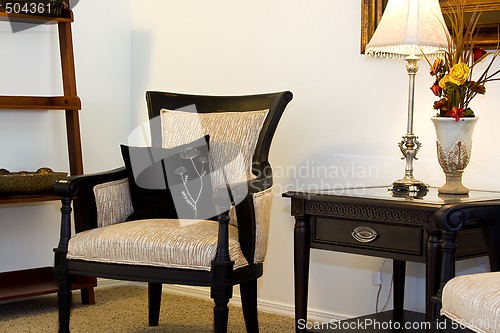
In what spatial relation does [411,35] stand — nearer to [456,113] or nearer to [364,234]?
[456,113]

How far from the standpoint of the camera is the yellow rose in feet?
7.78

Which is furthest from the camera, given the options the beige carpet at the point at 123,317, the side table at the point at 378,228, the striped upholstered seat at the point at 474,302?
the beige carpet at the point at 123,317

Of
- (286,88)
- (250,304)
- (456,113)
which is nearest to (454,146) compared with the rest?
(456,113)

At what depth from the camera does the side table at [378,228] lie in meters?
2.22

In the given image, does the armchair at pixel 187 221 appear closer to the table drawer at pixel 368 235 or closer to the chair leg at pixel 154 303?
the chair leg at pixel 154 303

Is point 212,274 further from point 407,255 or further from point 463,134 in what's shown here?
point 463,134

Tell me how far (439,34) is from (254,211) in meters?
0.82

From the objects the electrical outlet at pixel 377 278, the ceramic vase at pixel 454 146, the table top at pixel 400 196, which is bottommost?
the electrical outlet at pixel 377 278

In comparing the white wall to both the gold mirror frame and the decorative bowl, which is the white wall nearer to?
the gold mirror frame

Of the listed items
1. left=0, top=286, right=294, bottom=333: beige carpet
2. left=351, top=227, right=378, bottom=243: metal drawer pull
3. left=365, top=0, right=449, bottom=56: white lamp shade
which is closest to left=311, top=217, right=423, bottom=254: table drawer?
left=351, top=227, right=378, bottom=243: metal drawer pull

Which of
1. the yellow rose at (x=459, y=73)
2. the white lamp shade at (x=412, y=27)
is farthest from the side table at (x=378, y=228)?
the white lamp shade at (x=412, y=27)

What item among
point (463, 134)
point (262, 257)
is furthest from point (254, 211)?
point (463, 134)

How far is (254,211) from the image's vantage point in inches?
100

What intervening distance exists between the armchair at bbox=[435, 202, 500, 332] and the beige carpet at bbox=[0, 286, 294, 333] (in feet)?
4.03
